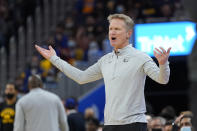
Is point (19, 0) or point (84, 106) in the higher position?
point (19, 0)

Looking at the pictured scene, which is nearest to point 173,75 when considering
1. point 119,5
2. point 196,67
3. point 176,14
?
point 176,14

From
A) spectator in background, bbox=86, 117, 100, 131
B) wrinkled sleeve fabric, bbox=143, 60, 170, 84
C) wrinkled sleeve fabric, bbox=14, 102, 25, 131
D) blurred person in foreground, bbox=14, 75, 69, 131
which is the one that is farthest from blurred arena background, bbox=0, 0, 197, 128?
wrinkled sleeve fabric, bbox=143, 60, 170, 84

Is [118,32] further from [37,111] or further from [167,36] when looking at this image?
[167,36]

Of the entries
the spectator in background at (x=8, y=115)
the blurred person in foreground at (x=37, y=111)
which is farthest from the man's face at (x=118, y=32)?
the spectator in background at (x=8, y=115)

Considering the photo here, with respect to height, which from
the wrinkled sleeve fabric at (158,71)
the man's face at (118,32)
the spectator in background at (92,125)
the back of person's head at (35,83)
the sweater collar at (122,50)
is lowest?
the spectator in background at (92,125)

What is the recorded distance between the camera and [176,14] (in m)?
16.3

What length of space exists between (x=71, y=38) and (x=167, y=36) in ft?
12.1

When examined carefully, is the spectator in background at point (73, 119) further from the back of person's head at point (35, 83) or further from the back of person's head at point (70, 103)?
the back of person's head at point (35, 83)

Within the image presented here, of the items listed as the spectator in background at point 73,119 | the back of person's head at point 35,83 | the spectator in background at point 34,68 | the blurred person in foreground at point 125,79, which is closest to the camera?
the blurred person in foreground at point 125,79

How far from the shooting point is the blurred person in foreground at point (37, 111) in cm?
909

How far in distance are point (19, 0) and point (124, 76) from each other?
630 inches

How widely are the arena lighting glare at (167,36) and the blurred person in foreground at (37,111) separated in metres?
6.45

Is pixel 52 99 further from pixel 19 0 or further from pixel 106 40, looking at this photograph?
pixel 19 0

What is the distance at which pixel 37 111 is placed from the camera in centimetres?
912
